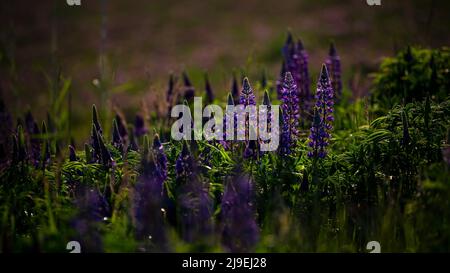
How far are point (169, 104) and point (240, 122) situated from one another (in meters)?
2.00

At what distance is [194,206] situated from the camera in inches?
166

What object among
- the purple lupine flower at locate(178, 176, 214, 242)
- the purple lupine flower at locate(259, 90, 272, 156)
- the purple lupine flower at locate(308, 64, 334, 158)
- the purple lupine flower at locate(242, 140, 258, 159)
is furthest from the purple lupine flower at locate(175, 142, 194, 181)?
the purple lupine flower at locate(308, 64, 334, 158)

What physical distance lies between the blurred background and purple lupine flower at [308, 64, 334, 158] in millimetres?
7276

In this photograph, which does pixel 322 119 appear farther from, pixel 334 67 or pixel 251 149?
pixel 334 67

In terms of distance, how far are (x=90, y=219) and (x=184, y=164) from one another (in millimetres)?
828

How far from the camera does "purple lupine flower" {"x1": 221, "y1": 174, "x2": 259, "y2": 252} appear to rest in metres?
3.82

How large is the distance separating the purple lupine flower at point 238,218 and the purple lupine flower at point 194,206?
119 millimetres

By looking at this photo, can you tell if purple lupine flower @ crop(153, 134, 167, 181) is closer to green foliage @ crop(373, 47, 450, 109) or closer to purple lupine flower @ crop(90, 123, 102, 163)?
purple lupine flower @ crop(90, 123, 102, 163)

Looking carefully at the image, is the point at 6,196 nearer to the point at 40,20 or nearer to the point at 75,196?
the point at 75,196

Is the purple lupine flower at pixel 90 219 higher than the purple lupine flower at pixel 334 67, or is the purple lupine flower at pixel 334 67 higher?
the purple lupine flower at pixel 334 67

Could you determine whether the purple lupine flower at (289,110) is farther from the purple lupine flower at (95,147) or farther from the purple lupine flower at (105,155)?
the purple lupine flower at (95,147)

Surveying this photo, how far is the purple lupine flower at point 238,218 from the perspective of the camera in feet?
12.5

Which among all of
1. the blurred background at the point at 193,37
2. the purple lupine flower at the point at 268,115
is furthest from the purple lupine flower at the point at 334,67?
the blurred background at the point at 193,37

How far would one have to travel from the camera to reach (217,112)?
5836 mm
